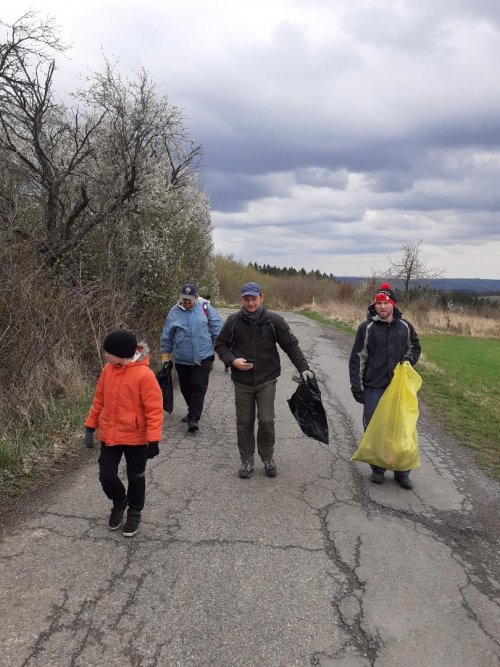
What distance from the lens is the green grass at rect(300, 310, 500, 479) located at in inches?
273

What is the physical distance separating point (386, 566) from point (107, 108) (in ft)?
36.9

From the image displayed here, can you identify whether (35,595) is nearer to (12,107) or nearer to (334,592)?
(334,592)

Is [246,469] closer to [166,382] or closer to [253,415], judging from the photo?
[253,415]

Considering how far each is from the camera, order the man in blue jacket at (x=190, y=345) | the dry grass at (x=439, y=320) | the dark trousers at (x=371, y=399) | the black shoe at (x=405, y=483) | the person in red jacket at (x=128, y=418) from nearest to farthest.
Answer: the person in red jacket at (x=128, y=418), the black shoe at (x=405, y=483), the dark trousers at (x=371, y=399), the man in blue jacket at (x=190, y=345), the dry grass at (x=439, y=320)

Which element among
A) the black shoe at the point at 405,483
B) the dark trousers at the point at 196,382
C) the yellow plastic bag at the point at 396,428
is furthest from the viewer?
the dark trousers at the point at 196,382

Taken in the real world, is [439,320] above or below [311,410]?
below

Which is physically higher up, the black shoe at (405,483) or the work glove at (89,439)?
the work glove at (89,439)

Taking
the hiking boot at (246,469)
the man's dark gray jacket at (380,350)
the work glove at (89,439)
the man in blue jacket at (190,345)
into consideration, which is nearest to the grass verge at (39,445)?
the work glove at (89,439)

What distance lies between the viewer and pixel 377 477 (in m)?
5.14

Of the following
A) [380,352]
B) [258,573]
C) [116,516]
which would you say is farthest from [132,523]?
[380,352]

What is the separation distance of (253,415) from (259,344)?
0.76 metres

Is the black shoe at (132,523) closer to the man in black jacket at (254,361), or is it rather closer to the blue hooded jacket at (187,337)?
the man in black jacket at (254,361)

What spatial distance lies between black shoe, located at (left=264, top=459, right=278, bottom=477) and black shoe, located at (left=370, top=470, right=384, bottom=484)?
1002mm

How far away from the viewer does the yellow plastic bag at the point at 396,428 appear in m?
4.91
